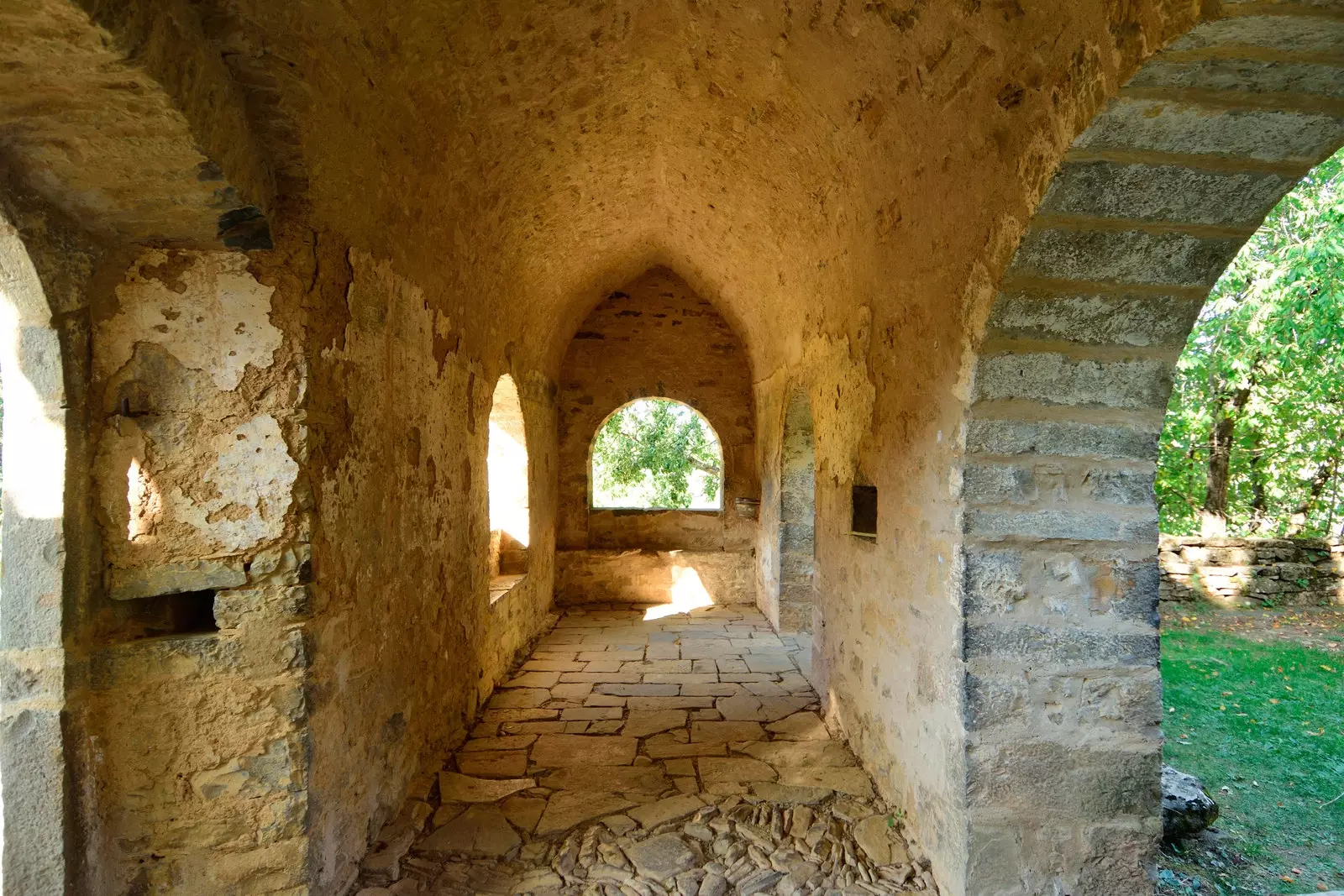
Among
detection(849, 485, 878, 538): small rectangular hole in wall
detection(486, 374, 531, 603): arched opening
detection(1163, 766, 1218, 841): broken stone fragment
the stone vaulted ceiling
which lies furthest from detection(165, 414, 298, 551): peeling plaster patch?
detection(1163, 766, 1218, 841): broken stone fragment

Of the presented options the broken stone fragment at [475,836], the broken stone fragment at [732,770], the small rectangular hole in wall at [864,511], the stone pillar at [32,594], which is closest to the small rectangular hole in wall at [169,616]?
the stone pillar at [32,594]

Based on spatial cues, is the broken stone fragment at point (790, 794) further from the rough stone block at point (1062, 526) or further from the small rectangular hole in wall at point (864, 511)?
the rough stone block at point (1062, 526)

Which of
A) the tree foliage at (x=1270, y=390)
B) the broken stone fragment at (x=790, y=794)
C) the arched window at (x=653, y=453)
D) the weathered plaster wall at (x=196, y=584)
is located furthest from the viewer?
the arched window at (x=653, y=453)

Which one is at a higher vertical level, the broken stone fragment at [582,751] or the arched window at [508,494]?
the arched window at [508,494]

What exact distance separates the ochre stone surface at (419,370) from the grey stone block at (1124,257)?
0.01m

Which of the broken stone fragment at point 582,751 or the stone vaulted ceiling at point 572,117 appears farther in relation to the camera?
the broken stone fragment at point 582,751

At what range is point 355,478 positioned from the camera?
2355mm

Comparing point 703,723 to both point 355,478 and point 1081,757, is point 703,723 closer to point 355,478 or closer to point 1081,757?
point 1081,757

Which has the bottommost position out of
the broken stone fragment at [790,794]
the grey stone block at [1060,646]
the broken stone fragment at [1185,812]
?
the broken stone fragment at [1185,812]

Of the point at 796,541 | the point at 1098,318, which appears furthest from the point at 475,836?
the point at 796,541

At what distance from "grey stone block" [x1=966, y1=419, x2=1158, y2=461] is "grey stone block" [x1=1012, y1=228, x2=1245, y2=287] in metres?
0.45

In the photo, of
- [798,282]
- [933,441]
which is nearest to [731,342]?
[798,282]

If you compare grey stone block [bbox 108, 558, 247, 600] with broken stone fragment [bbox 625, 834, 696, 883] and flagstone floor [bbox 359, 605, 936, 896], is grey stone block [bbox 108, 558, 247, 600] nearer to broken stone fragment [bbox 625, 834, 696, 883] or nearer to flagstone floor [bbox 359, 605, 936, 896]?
flagstone floor [bbox 359, 605, 936, 896]

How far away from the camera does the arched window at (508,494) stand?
554 centimetres
